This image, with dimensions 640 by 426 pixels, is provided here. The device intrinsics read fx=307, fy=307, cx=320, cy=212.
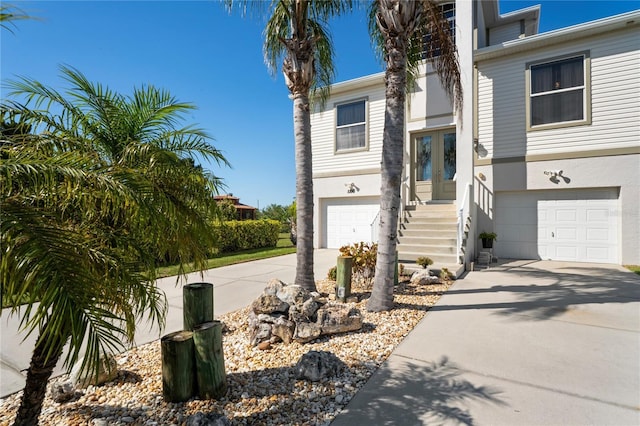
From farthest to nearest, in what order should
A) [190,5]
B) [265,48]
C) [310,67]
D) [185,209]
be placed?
[265,48] → [190,5] → [310,67] → [185,209]

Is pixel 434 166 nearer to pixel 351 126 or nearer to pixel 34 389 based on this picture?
pixel 351 126

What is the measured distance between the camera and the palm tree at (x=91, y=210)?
55.8 inches

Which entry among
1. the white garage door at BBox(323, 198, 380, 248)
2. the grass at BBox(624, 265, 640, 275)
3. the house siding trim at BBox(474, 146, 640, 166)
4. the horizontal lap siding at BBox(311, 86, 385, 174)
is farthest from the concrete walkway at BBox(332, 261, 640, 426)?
the horizontal lap siding at BBox(311, 86, 385, 174)

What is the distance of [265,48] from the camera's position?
20.9 feet

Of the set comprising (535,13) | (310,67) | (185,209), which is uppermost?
(535,13)

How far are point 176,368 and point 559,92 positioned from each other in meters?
11.5

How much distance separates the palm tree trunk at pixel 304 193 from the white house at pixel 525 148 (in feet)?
12.9

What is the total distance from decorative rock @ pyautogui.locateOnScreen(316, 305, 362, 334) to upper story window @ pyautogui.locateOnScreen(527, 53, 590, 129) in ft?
28.8

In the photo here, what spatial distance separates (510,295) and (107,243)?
6.23 m

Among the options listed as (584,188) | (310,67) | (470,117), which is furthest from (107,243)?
(584,188)

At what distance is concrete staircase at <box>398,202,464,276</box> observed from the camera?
313 inches

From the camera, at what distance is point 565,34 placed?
8.55 meters

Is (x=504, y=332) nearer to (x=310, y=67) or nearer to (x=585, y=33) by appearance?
(x=310, y=67)

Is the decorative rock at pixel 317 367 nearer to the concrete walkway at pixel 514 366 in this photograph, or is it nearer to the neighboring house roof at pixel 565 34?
the concrete walkway at pixel 514 366
